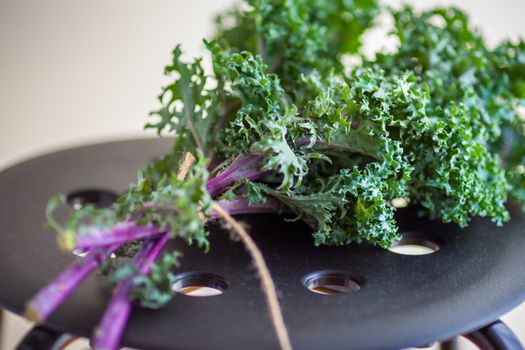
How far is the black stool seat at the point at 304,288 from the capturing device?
949 millimetres

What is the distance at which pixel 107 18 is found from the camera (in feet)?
11.8

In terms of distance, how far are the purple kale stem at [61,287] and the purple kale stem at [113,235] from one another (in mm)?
20

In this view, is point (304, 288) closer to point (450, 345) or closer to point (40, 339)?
point (40, 339)

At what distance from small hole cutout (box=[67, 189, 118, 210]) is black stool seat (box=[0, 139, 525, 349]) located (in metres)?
0.07

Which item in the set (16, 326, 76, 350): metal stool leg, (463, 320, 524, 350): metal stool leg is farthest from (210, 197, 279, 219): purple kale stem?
(463, 320, 524, 350): metal stool leg

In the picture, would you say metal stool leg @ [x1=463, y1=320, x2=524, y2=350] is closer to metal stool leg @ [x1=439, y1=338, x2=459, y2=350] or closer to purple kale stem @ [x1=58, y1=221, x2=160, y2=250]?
purple kale stem @ [x1=58, y1=221, x2=160, y2=250]

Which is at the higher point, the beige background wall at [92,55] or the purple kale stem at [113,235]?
the beige background wall at [92,55]

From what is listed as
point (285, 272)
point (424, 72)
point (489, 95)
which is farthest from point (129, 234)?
point (489, 95)

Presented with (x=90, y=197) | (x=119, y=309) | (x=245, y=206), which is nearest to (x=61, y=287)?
(x=119, y=309)

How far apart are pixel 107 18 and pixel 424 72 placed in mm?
2434

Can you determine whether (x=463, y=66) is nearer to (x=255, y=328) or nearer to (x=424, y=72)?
(x=424, y=72)

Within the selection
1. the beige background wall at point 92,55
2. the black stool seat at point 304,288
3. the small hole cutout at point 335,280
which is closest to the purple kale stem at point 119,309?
the black stool seat at point 304,288

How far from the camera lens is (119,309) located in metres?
0.93

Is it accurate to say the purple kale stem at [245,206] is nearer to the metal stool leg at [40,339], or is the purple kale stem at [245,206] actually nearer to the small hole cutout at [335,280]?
the small hole cutout at [335,280]
